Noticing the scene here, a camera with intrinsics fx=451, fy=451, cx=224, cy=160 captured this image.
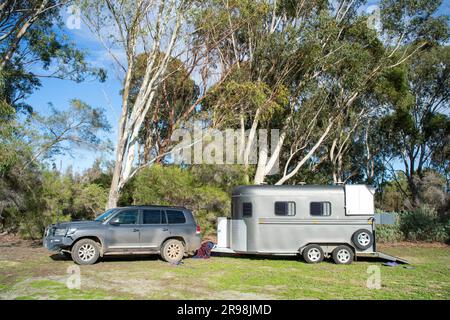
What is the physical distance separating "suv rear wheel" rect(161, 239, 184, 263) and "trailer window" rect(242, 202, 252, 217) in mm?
2194

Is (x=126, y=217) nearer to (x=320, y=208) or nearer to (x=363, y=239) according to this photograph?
(x=320, y=208)

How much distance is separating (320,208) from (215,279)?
15.8 feet

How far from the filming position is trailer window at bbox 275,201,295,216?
13.9 m

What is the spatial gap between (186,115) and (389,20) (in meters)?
13.8

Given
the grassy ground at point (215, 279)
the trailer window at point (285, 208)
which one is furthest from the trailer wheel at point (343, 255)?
the trailer window at point (285, 208)

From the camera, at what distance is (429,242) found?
21234 mm

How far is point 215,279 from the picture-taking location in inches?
412

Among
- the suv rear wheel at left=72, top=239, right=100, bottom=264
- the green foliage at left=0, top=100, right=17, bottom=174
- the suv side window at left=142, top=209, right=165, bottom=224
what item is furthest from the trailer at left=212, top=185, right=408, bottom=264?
the green foliage at left=0, top=100, right=17, bottom=174

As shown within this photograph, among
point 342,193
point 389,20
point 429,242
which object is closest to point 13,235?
point 342,193

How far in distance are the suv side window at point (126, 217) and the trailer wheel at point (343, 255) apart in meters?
6.10

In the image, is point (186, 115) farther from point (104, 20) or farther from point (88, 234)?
point (88, 234)

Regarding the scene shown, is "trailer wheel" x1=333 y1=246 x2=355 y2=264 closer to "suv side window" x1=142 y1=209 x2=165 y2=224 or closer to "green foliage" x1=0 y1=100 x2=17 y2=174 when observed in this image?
"suv side window" x1=142 y1=209 x2=165 y2=224

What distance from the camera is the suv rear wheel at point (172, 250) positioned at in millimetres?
13234

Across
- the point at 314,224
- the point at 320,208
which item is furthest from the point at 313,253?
the point at 320,208
